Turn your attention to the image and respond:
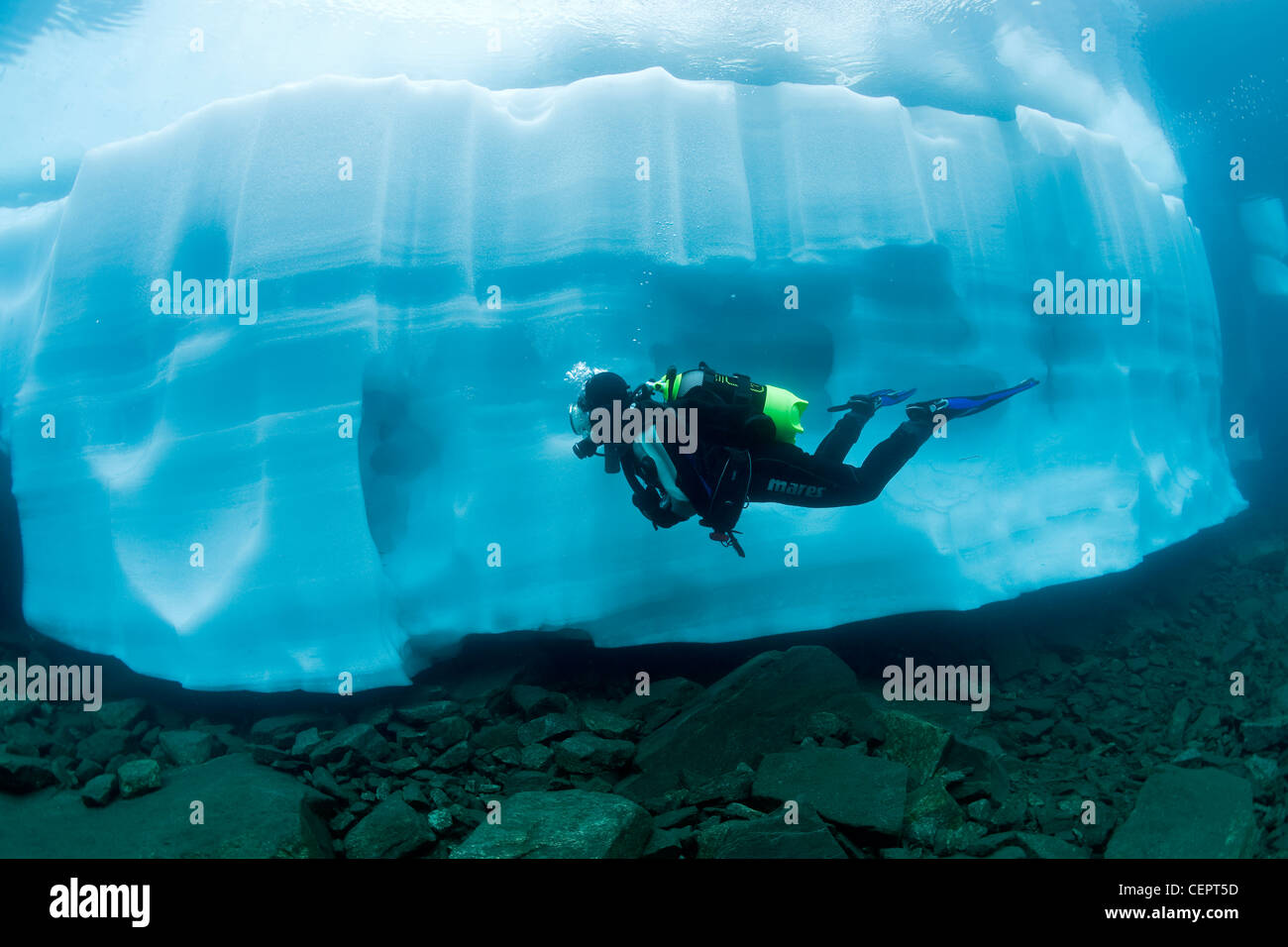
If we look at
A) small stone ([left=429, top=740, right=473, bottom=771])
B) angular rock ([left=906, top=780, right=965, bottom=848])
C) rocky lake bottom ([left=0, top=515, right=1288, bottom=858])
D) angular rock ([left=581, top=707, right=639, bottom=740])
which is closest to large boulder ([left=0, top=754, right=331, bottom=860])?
rocky lake bottom ([left=0, top=515, right=1288, bottom=858])

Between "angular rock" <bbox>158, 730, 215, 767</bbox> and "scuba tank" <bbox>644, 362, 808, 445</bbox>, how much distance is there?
3677mm

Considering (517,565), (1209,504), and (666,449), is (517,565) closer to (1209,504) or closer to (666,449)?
(666,449)

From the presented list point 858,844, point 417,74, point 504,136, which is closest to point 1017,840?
point 858,844

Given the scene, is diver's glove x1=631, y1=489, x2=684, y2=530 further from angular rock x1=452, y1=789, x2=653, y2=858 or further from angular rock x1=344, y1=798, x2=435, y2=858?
angular rock x1=344, y1=798, x2=435, y2=858

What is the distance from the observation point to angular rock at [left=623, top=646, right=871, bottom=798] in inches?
160

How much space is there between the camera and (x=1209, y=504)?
27.9 ft

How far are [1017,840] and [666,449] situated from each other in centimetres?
249

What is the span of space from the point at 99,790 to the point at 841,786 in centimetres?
383

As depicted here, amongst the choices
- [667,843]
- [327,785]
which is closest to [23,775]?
[327,785]

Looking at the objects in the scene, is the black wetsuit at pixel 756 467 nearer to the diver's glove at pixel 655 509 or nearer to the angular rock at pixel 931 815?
the diver's glove at pixel 655 509

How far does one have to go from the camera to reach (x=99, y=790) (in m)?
3.64

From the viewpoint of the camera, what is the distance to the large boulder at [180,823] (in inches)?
122

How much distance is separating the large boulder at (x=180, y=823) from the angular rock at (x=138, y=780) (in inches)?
1.8

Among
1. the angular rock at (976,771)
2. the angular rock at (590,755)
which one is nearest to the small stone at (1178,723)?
the angular rock at (976,771)
